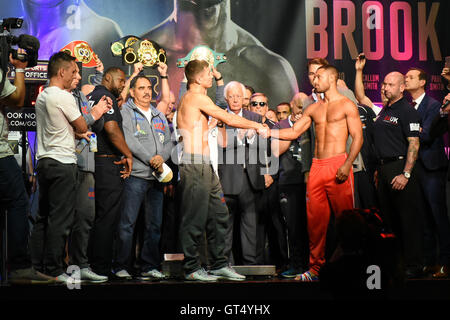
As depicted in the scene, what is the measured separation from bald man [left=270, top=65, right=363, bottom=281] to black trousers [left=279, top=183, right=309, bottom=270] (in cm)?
45

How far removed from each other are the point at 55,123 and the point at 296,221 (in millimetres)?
2378

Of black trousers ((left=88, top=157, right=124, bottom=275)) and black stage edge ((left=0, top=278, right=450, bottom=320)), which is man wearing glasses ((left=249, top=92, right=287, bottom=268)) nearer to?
black trousers ((left=88, top=157, right=124, bottom=275))

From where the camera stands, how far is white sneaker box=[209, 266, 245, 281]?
4.60m

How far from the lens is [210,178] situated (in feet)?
15.3

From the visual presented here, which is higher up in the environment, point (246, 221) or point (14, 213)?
point (14, 213)

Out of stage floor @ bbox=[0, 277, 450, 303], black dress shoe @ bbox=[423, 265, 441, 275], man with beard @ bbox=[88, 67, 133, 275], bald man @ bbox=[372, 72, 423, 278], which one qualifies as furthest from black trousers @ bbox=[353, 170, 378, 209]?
man with beard @ bbox=[88, 67, 133, 275]

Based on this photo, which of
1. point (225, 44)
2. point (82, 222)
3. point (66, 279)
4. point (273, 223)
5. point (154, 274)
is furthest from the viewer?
point (225, 44)

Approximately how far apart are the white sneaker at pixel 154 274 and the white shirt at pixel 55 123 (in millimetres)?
1241

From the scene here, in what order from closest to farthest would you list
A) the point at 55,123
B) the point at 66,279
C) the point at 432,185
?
the point at 66,279 → the point at 55,123 → the point at 432,185

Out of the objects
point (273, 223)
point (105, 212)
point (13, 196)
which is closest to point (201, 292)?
point (105, 212)

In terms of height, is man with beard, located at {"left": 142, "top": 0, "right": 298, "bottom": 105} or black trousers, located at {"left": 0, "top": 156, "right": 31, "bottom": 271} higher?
man with beard, located at {"left": 142, "top": 0, "right": 298, "bottom": 105}

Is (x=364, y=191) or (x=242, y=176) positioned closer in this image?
(x=242, y=176)
